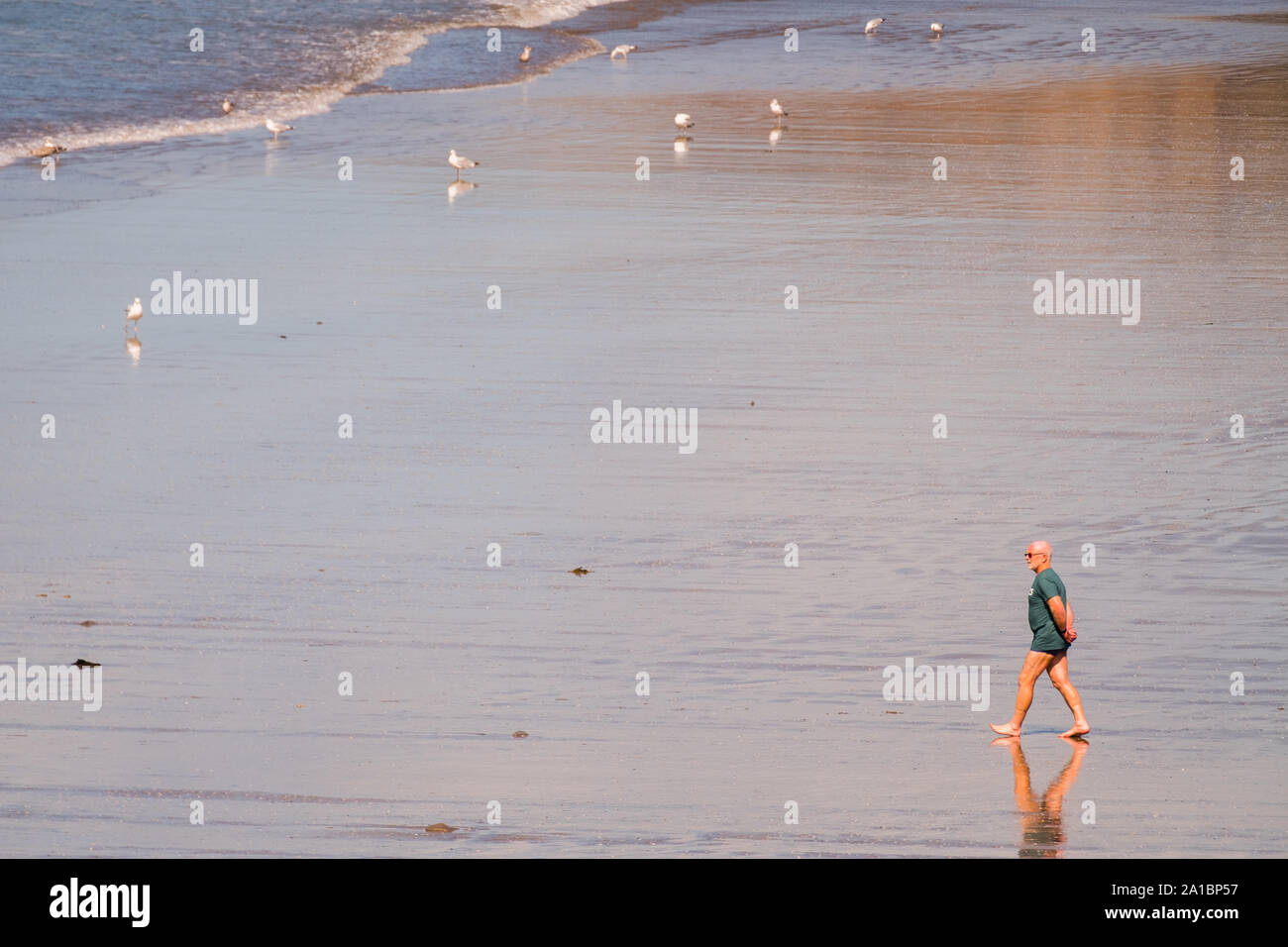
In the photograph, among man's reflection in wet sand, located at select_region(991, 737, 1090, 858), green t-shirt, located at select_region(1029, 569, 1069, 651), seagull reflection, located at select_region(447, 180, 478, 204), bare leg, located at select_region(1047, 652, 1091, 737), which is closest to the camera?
man's reflection in wet sand, located at select_region(991, 737, 1090, 858)

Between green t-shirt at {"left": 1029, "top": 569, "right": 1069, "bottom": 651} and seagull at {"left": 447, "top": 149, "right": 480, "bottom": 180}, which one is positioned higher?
seagull at {"left": 447, "top": 149, "right": 480, "bottom": 180}

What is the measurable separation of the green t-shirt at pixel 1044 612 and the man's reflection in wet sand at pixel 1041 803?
1.48 ft

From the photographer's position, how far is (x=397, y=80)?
3338 cm

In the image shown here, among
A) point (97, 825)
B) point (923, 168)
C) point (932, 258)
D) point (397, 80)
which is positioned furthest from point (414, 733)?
point (397, 80)

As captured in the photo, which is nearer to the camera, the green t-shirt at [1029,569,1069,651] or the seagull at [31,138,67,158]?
the green t-shirt at [1029,569,1069,651]

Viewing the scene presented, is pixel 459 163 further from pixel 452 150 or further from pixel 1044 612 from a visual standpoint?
pixel 1044 612

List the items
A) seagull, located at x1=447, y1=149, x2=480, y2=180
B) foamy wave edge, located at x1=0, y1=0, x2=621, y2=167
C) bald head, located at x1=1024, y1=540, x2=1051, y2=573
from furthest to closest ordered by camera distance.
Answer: foamy wave edge, located at x1=0, y1=0, x2=621, y2=167
seagull, located at x1=447, y1=149, x2=480, y2=180
bald head, located at x1=1024, y1=540, x2=1051, y2=573

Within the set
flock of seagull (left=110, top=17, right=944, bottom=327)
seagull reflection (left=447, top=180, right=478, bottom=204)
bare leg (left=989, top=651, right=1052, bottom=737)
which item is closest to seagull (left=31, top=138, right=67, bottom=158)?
flock of seagull (left=110, top=17, right=944, bottom=327)

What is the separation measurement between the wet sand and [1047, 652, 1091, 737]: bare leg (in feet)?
0.48

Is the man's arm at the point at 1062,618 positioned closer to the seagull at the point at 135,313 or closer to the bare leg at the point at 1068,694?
the bare leg at the point at 1068,694

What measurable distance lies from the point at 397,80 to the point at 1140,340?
70.1 ft

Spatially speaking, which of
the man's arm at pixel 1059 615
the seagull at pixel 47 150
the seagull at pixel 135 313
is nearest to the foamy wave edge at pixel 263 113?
the seagull at pixel 47 150

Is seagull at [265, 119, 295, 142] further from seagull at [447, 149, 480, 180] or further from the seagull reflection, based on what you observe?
the seagull reflection

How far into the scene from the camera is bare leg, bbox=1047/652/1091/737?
8.24 m
